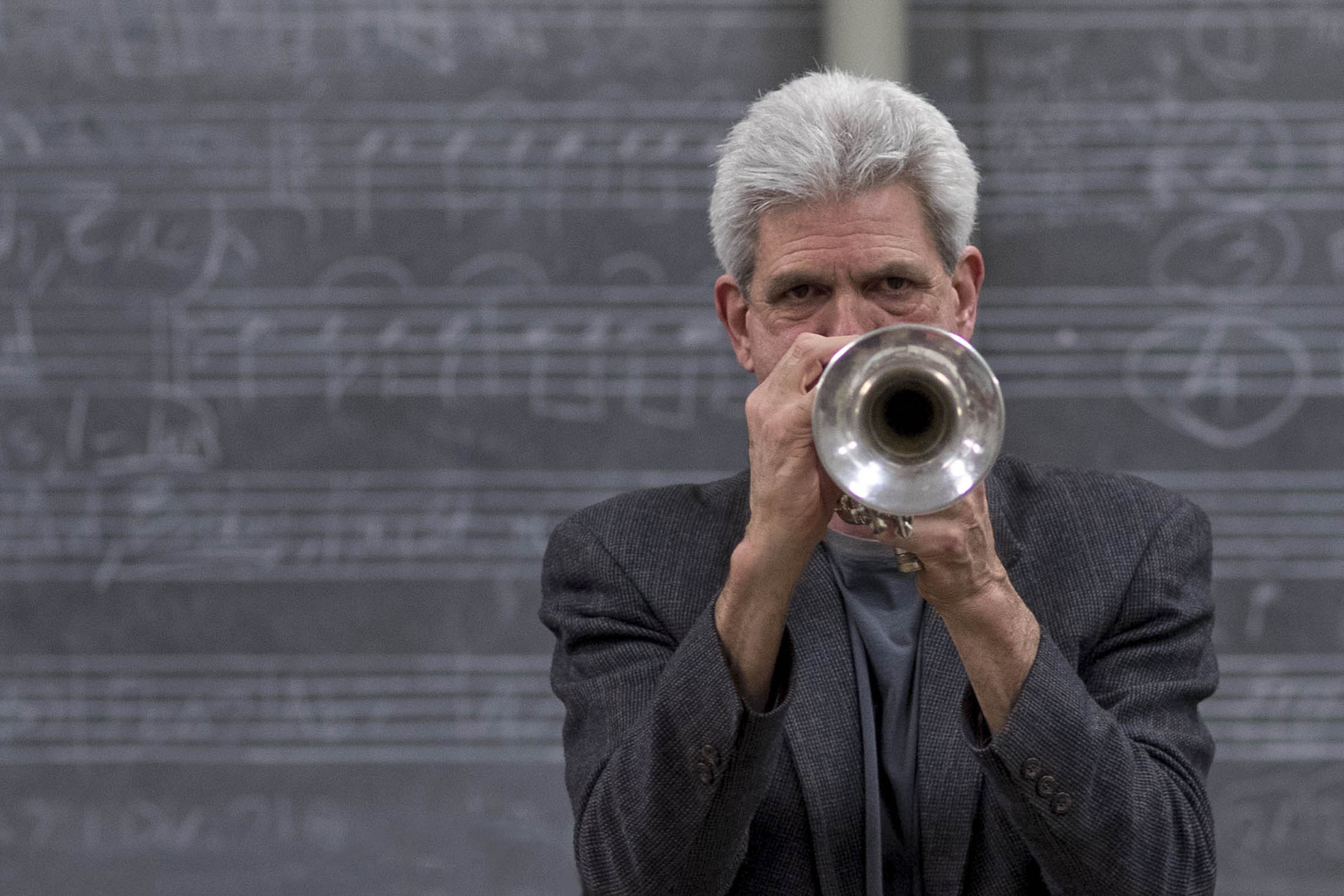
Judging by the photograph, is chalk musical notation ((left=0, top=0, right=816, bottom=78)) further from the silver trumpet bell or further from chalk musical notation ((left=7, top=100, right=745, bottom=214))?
the silver trumpet bell

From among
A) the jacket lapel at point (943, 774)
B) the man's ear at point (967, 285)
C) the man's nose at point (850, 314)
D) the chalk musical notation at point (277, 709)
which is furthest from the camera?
the chalk musical notation at point (277, 709)

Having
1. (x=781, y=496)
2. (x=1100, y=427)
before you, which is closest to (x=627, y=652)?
(x=781, y=496)

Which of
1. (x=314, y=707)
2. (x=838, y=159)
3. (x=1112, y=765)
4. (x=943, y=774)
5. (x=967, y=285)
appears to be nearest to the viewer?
(x=1112, y=765)

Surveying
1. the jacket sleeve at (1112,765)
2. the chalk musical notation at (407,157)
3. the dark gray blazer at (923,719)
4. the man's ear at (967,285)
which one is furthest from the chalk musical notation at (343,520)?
the jacket sleeve at (1112,765)

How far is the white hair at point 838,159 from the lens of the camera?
8.16 ft

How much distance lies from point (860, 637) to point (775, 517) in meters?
0.46

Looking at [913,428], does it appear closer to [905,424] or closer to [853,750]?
[905,424]

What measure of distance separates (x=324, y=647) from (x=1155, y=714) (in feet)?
7.38

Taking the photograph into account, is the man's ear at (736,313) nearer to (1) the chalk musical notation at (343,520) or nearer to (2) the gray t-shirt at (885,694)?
(2) the gray t-shirt at (885,694)

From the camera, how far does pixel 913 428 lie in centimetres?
222

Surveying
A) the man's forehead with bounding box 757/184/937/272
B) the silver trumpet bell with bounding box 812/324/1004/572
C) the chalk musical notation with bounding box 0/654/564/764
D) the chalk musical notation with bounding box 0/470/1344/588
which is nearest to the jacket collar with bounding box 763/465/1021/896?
the silver trumpet bell with bounding box 812/324/1004/572

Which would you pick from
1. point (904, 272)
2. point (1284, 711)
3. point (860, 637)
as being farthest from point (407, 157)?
point (1284, 711)

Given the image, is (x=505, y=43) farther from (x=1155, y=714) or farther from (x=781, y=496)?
(x=1155, y=714)

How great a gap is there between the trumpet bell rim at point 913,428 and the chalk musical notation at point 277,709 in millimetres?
1921
